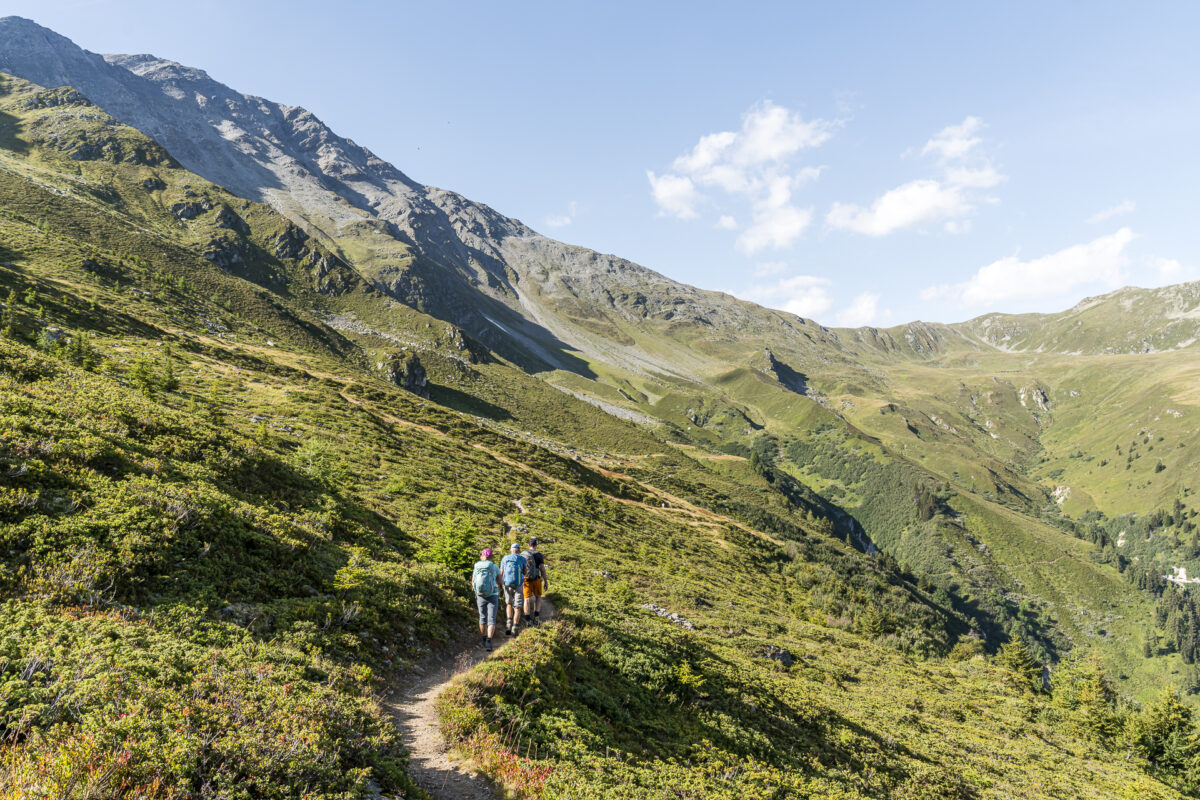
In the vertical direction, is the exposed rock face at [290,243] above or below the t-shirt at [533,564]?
above

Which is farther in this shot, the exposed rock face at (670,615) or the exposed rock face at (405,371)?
the exposed rock face at (405,371)

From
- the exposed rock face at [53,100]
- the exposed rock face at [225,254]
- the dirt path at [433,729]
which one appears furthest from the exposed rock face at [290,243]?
the dirt path at [433,729]

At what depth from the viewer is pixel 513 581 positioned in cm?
1681

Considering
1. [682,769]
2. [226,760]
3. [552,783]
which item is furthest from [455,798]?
[682,769]

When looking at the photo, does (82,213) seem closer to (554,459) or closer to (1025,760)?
(554,459)

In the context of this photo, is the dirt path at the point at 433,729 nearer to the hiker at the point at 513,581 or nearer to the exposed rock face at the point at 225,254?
the hiker at the point at 513,581

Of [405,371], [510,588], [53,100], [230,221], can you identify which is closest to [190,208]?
[230,221]

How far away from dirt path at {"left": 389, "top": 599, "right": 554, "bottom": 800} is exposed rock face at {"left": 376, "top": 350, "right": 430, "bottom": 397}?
139 meters

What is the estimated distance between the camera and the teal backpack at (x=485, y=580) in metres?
15.8

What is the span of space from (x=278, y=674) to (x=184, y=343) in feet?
246

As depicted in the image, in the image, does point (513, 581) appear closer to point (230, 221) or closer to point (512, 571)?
point (512, 571)

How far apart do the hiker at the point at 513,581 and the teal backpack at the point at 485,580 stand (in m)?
0.89

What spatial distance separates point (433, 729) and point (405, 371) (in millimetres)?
147449

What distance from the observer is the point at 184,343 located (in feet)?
213
